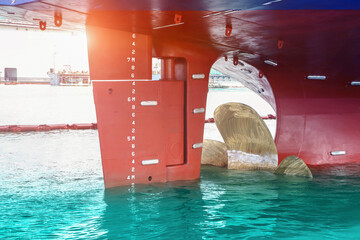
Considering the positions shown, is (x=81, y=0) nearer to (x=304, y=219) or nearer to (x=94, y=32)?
(x=94, y=32)

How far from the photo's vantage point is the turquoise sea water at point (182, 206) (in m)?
5.48

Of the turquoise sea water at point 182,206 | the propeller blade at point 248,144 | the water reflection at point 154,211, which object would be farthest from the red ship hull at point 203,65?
the propeller blade at point 248,144

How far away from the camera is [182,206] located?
6.56 meters

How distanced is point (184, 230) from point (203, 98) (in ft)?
10.2

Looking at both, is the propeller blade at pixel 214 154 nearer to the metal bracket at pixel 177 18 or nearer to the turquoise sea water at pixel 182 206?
the turquoise sea water at pixel 182 206

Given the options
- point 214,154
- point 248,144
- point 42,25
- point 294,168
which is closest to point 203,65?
point 248,144

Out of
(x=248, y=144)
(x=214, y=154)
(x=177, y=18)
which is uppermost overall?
(x=177, y=18)

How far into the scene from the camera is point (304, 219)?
19.8ft

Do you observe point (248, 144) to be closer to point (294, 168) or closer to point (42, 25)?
point (294, 168)

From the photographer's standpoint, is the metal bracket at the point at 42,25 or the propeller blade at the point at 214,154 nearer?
the metal bracket at the point at 42,25

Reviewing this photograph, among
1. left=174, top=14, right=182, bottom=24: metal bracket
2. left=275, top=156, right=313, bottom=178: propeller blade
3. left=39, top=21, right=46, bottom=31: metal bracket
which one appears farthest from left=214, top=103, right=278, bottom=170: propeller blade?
left=39, top=21, right=46, bottom=31: metal bracket

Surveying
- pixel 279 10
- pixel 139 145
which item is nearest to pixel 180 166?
pixel 139 145

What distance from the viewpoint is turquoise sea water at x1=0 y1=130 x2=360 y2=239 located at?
18.0 feet

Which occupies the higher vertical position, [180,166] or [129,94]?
[129,94]
